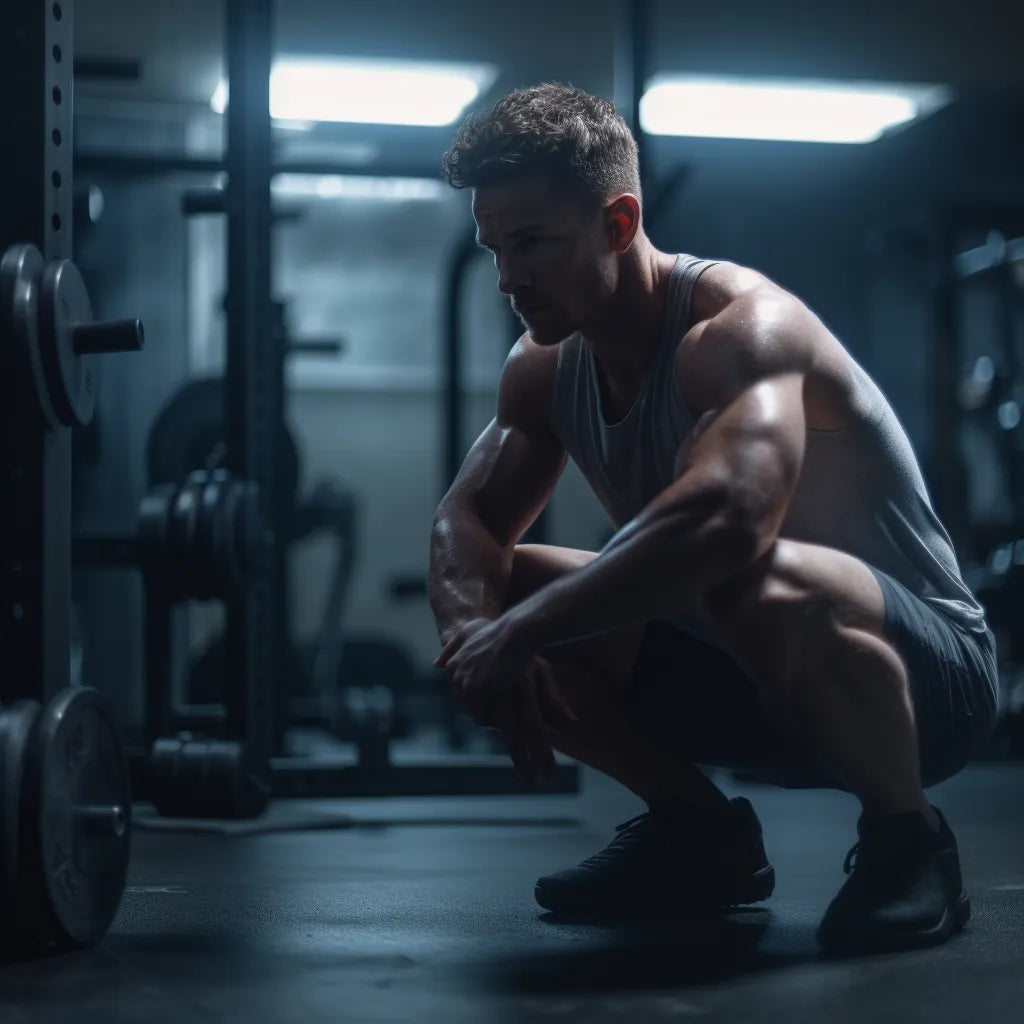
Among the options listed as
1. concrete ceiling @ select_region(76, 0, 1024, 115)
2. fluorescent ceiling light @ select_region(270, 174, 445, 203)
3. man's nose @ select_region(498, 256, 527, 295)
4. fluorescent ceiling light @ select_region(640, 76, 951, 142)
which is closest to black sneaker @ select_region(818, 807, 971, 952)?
man's nose @ select_region(498, 256, 527, 295)

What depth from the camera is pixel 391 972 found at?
1332 mm

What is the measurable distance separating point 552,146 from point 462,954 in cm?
81

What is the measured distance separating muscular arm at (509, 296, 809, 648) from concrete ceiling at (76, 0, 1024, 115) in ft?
13.3

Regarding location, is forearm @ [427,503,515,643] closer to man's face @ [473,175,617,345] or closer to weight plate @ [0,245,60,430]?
man's face @ [473,175,617,345]

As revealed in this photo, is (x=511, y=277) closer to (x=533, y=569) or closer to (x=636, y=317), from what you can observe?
(x=636, y=317)

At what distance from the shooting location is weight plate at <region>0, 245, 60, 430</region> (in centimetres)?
134

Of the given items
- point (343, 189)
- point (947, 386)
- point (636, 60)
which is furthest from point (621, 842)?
point (343, 189)

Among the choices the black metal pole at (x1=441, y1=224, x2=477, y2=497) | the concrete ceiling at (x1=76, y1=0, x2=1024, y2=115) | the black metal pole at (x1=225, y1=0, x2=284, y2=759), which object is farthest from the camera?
the concrete ceiling at (x1=76, y1=0, x2=1024, y2=115)

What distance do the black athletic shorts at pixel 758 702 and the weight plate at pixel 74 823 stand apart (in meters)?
0.58

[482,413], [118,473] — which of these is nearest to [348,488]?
[482,413]

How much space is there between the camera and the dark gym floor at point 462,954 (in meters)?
1.18

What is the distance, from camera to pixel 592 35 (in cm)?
557

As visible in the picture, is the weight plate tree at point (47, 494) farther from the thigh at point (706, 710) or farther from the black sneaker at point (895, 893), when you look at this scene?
the black sneaker at point (895, 893)

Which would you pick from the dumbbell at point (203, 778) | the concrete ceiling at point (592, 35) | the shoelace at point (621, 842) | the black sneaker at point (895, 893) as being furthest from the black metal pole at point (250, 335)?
the concrete ceiling at point (592, 35)
